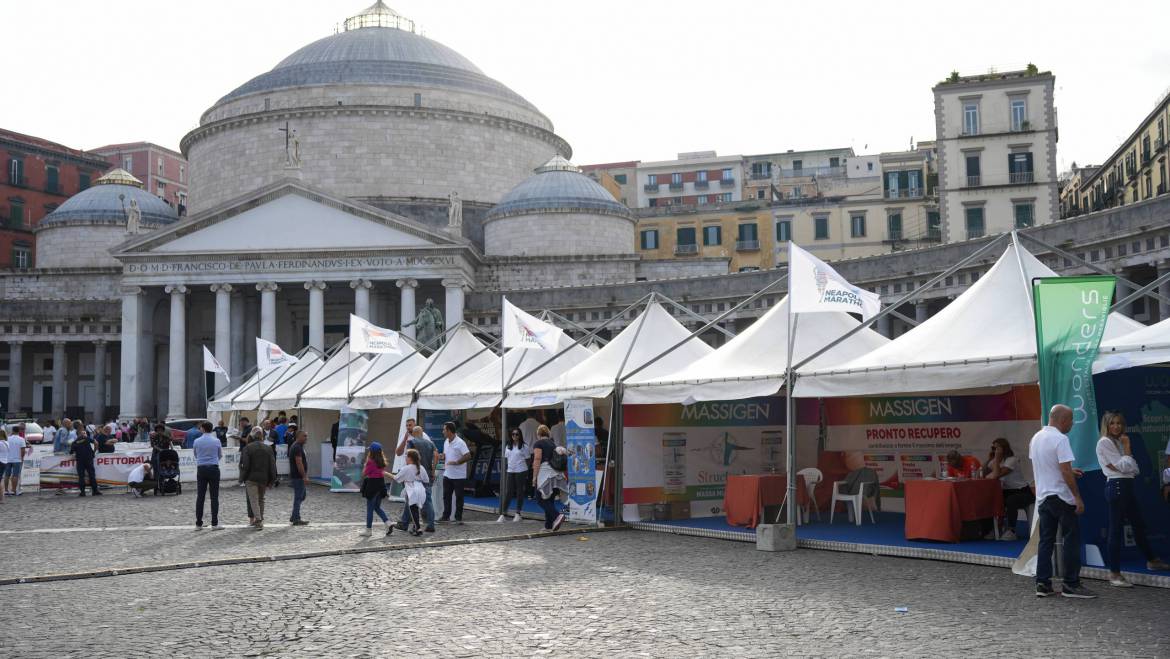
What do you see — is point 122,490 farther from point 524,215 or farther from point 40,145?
point 40,145

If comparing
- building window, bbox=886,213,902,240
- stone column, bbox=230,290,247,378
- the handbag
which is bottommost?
the handbag

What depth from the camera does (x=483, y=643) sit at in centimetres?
947

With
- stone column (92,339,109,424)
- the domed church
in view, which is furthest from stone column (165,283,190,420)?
stone column (92,339,109,424)

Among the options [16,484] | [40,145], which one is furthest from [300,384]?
[40,145]

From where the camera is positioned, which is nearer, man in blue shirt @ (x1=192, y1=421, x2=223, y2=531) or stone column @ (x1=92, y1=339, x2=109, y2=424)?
man in blue shirt @ (x1=192, y1=421, x2=223, y2=531)

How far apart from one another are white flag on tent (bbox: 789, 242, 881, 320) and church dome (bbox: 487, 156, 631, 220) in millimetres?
43513

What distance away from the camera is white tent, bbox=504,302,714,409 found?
60.6 ft

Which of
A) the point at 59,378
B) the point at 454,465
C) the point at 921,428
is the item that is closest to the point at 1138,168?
the point at 921,428

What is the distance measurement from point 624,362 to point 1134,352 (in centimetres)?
849

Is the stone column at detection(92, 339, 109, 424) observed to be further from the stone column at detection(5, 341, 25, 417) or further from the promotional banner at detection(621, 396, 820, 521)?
the promotional banner at detection(621, 396, 820, 521)

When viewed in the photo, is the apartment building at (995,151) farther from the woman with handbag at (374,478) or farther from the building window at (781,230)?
the woman with handbag at (374,478)

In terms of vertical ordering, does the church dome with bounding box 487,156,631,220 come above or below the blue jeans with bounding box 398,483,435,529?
above

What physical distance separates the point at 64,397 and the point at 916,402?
52275 millimetres

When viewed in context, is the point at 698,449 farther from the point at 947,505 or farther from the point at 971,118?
the point at 971,118
